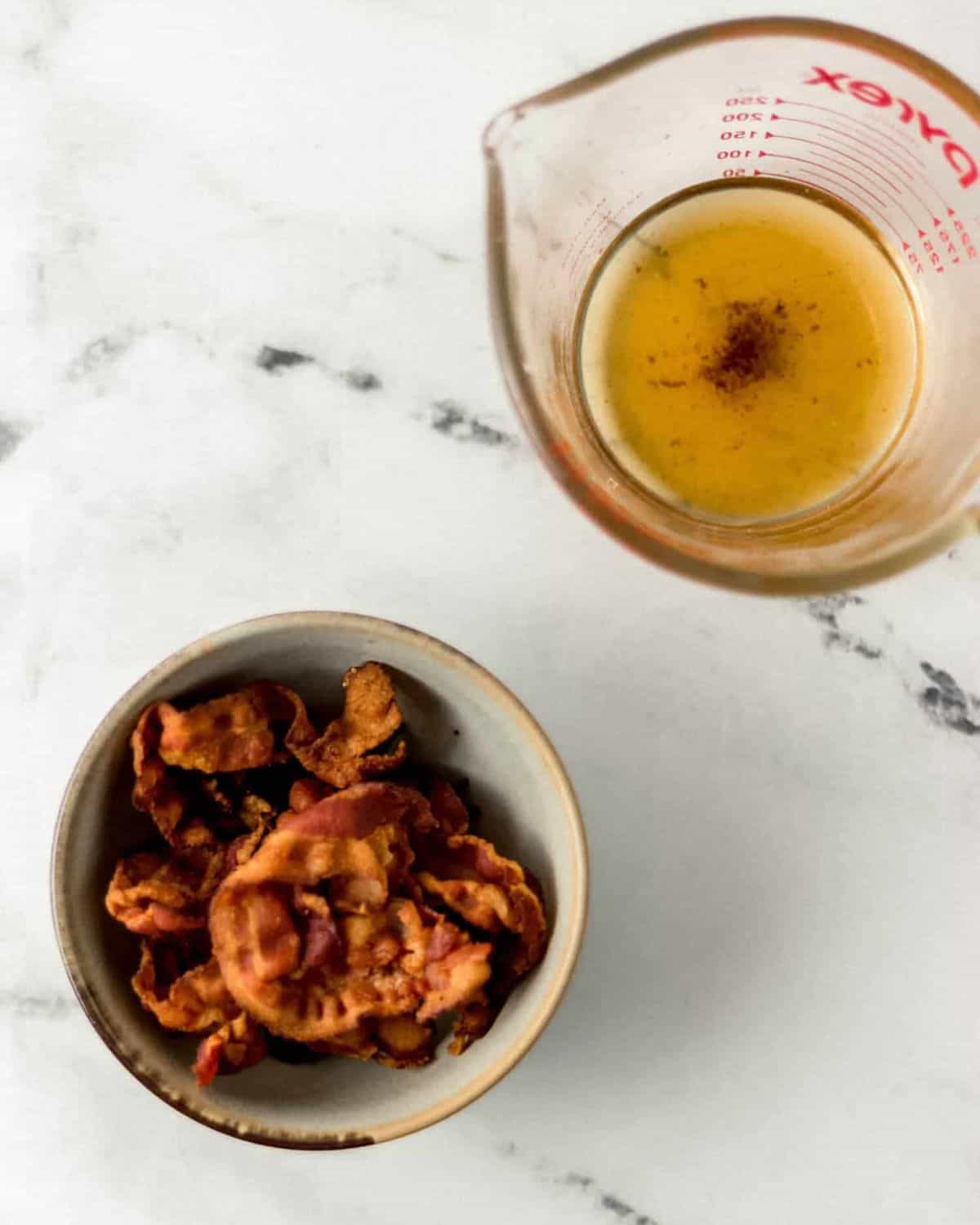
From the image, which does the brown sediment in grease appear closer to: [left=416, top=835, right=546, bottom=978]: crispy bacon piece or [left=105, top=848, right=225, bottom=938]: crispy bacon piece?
[left=416, top=835, right=546, bottom=978]: crispy bacon piece

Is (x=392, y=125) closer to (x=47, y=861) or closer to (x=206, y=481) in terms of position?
(x=206, y=481)

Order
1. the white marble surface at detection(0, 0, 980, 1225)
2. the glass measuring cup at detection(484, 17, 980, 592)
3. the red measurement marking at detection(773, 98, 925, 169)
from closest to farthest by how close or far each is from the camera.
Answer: the glass measuring cup at detection(484, 17, 980, 592) → the red measurement marking at detection(773, 98, 925, 169) → the white marble surface at detection(0, 0, 980, 1225)

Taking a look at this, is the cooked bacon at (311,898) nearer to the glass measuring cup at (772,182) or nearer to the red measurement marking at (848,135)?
the glass measuring cup at (772,182)

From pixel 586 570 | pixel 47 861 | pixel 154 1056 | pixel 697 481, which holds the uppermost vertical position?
pixel 697 481

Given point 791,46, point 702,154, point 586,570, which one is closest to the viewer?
point 791,46

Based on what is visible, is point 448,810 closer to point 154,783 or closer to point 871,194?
point 154,783

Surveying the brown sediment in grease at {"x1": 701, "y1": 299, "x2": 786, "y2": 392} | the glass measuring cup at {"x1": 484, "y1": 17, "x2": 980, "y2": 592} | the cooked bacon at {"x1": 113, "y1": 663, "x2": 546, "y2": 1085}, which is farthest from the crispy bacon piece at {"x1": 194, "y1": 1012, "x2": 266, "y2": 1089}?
the brown sediment in grease at {"x1": 701, "y1": 299, "x2": 786, "y2": 392}

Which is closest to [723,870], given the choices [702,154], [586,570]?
[586,570]
